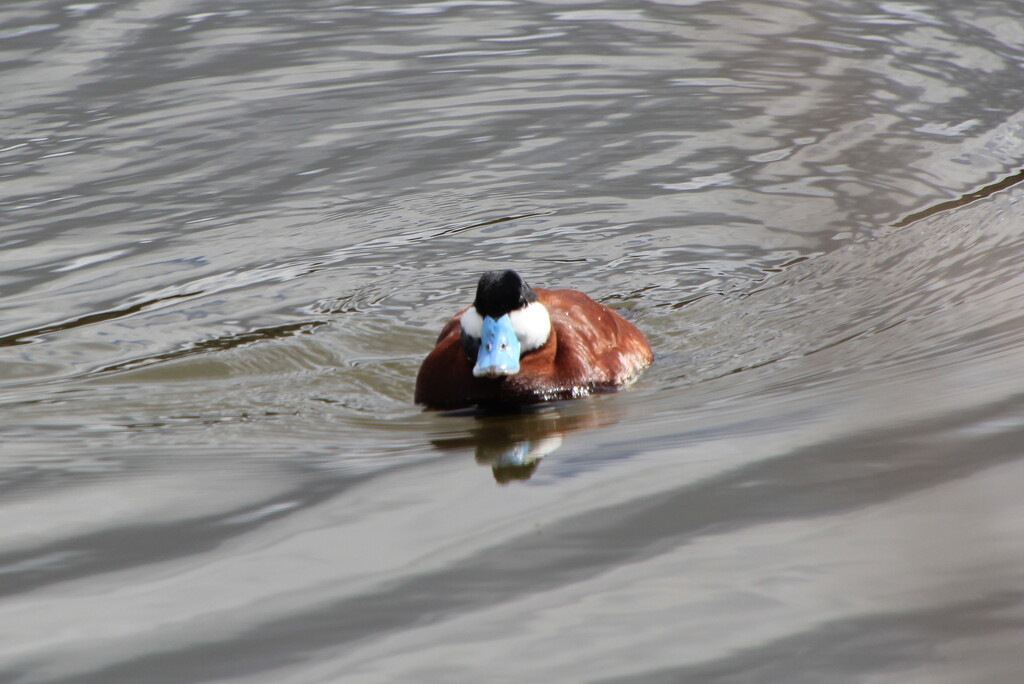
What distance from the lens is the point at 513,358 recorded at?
245 inches

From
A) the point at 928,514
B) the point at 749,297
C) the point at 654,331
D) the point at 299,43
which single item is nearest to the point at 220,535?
the point at 928,514

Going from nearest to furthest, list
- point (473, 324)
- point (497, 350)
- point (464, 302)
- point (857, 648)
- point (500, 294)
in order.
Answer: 1. point (857, 648)
2. point (497, 350)
3. point (500, 294)
4. point (473, 324)
5. point (464, 302)

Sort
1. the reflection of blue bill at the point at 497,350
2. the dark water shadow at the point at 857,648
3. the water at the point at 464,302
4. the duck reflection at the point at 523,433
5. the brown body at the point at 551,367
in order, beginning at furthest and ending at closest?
the brown body at the point at 551,367, the reflection of blue bill at the point at 497,350, the duck reflection at the point at 523,433, the water at the point at 464,302, the dark water shadow at the point at 857,648

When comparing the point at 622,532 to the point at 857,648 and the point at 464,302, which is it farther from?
the point at 464,302

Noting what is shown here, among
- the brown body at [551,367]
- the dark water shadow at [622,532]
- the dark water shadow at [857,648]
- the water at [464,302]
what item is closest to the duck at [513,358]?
the brown body at [551,367]

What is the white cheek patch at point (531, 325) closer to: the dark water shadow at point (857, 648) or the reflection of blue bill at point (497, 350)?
the reflection of blue bill at point (497, 350)

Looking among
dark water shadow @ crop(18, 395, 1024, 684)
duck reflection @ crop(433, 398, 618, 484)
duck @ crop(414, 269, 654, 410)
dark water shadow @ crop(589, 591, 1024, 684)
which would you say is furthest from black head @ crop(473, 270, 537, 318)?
dark water shadow @ crop(589, 591, 1024, 684)

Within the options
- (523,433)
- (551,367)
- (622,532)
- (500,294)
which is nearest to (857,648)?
(622,532)

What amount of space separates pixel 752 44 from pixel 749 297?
226 inches

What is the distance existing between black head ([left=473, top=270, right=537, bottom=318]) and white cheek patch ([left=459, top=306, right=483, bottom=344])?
0.05 m

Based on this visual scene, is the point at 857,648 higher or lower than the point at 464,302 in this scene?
higher

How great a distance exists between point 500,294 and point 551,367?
1.69ft

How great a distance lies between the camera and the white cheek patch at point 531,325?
6.45 meters

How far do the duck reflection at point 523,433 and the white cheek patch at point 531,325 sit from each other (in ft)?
1.13
